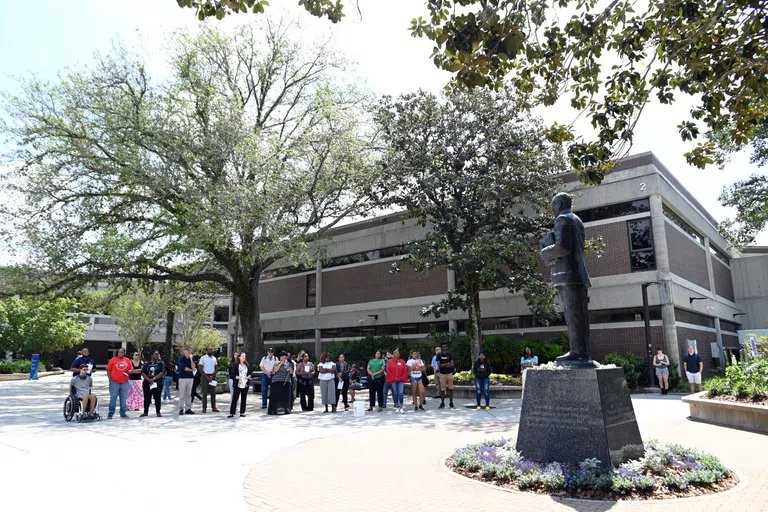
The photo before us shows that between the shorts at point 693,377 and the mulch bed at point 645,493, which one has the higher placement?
the shorts at point 693,377

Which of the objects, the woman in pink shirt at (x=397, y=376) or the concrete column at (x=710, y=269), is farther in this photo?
the concrete column at (x=710, y=269)

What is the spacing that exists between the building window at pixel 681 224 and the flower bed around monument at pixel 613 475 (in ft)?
64.8

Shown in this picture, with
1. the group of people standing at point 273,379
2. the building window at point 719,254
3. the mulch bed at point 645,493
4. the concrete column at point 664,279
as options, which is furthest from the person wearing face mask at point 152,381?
the building window at point 719,254

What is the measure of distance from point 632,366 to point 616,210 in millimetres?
7155

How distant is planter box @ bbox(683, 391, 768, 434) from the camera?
34.6ft

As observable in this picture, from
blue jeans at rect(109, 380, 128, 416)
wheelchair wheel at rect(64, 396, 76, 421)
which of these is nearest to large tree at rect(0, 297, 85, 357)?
blue jeans at rect(109, 380, 128, 416)

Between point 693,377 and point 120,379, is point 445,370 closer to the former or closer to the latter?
point 693,377

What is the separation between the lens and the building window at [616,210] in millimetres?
23188

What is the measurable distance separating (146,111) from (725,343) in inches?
1293

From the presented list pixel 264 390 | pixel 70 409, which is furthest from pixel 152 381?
pixel 264 390

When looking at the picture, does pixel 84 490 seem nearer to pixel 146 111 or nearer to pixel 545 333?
pixel 146 111

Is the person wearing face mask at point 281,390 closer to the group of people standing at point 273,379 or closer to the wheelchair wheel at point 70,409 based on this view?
the group of people standing at point 273,379

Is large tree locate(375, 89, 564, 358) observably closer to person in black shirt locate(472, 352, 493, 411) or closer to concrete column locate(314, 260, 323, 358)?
person in black shirt locate(472, 352, 493, 411)

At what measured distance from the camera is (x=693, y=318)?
1015 inches
